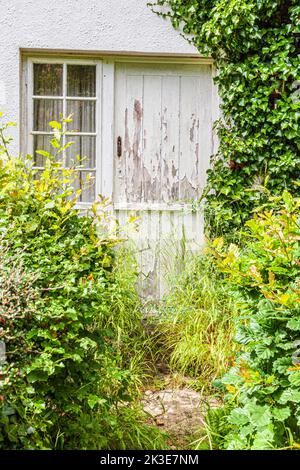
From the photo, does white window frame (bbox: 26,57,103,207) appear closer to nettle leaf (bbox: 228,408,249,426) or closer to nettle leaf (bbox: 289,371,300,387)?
nettle leaf (bbox: 228,408,249,426)

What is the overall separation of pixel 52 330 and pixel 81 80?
382 cm

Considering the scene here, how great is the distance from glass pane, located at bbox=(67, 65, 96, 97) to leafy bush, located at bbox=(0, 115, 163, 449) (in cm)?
250

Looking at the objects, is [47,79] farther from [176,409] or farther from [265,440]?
[265,440]

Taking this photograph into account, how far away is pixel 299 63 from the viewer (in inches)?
212

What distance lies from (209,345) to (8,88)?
3289mm

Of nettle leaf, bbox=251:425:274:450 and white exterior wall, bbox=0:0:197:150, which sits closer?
nettle leaf, bbox=251:425:274:450

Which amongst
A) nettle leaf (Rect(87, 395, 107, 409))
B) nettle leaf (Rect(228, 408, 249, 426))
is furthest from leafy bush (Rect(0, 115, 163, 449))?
Answer: nettle leaf (Rect(228, 408, 249, 426))

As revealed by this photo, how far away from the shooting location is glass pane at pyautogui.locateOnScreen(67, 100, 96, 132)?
5867 mm

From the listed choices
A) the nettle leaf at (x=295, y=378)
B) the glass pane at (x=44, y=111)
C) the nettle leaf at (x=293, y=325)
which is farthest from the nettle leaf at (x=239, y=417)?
the glass pane at (x=44, y=111)

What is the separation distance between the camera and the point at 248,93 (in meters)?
5.54

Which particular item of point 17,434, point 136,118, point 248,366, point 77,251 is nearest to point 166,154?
point 136,118

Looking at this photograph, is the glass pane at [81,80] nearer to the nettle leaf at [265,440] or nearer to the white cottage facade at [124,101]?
the white cottage facade at [124,101]
